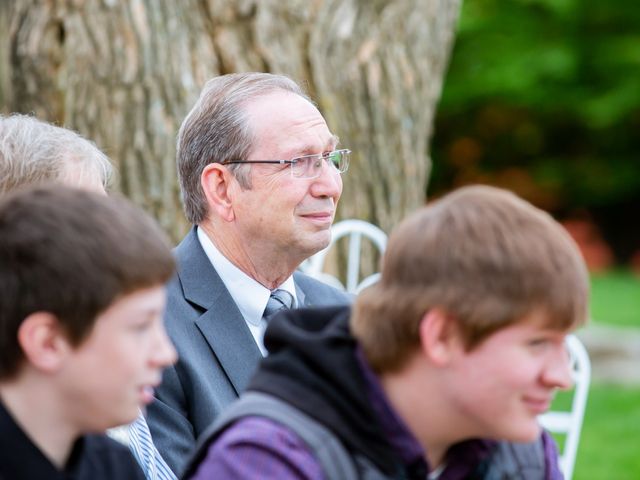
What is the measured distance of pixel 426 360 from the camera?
1.76 m

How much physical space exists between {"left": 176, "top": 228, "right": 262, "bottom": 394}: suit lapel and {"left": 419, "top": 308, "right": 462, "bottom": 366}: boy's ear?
1.07m

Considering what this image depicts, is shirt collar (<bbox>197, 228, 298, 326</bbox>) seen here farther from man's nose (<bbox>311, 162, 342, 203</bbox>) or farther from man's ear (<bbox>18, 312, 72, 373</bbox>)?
man's ear (<bbox>18, 312, 72, 373</bbox>)

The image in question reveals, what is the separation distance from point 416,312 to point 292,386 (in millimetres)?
239

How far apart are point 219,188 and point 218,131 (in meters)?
0.16

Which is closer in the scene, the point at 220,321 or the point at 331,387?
the point at 331,387

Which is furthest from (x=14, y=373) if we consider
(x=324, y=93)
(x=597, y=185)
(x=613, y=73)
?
(x=597, y=185)

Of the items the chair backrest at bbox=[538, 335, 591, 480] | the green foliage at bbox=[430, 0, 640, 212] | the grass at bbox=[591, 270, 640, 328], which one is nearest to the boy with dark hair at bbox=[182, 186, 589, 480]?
the chair backrest at bbox=[538, 335, 591, 480]

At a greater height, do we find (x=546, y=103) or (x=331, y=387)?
(x=331, y=387)

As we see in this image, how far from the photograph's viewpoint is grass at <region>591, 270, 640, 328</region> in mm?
10492

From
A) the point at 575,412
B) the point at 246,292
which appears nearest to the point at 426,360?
the point at 246,292

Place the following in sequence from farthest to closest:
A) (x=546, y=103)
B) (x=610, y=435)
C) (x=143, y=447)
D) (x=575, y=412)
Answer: (x=546, y=103)
(x=610, y=435)
(x=575, y=412)
(x=143, y=447)

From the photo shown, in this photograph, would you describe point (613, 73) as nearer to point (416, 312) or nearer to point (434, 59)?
point (434, 59)

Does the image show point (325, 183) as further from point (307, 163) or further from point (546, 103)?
point (546, 103)

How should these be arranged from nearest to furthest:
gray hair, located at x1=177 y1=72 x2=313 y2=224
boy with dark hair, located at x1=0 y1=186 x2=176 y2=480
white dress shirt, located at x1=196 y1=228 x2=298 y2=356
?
boy with dark hair, located at x1=0 y1=186 x2=176 y2=480 < white dress shirt, located at x1=196 y1=228 x2=298 y2=356 < gray hair, located at x1=177 y1=72 x2=313 y2=224
